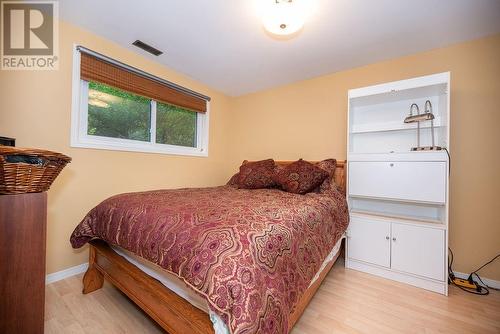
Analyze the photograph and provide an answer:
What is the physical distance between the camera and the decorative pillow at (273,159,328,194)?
7.19 feet

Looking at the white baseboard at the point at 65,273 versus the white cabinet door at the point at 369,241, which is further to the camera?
the white cabinet door at the point at 369,241

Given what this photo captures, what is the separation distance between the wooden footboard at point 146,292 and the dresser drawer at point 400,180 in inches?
75.1

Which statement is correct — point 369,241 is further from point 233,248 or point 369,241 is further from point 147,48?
point 147,48

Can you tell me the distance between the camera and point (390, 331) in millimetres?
1296

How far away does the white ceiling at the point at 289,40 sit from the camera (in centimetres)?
163

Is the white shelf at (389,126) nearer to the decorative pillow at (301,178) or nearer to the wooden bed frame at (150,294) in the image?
the decorative pillow at (301,178)

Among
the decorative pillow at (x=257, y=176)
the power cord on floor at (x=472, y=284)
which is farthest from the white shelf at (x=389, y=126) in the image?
the power cord on floor at (x=472, y=284)

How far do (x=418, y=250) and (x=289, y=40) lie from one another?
2288 mm

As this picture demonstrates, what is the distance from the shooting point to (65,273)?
1865 millimetres

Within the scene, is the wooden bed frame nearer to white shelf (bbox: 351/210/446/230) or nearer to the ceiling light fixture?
white shelf (bbox: 351/210/446/230)

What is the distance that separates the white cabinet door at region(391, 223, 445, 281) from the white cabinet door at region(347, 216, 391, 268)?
6 cm

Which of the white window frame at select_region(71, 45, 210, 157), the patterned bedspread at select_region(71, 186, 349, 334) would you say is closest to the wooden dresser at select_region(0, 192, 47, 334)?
the patterned bedspread at select_region(71, 186, 349, 334)

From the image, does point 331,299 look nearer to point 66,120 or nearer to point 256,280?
point 256,280

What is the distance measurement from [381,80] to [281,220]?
7.40 ft
